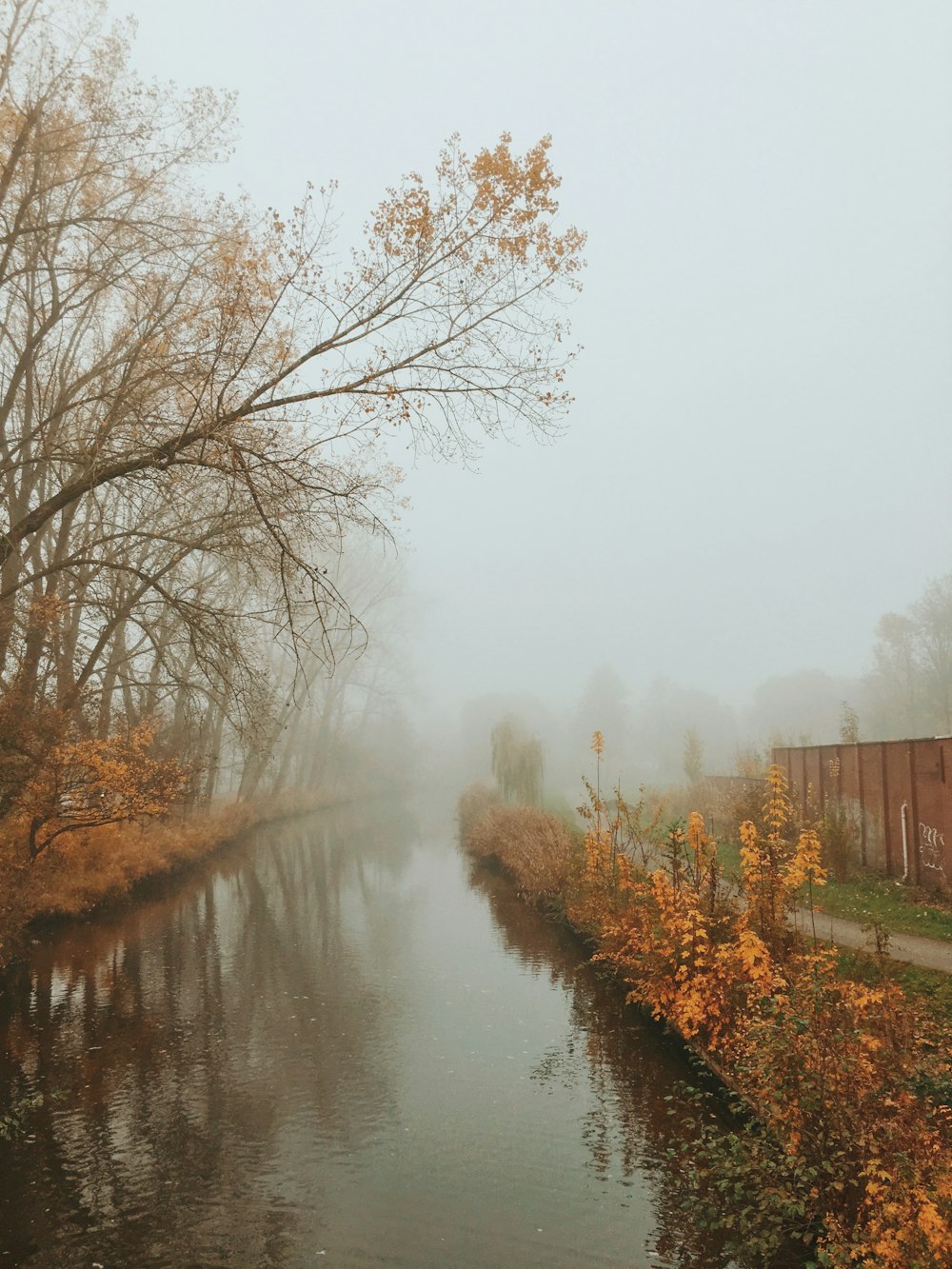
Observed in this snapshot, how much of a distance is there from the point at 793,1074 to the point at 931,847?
9604mm

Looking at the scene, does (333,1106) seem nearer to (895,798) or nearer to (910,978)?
(910,978)

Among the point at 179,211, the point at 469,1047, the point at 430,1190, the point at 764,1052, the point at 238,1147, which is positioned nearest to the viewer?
the point at 764,1052

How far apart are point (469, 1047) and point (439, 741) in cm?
6256

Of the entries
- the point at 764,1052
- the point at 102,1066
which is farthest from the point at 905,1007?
the point at 102,1066

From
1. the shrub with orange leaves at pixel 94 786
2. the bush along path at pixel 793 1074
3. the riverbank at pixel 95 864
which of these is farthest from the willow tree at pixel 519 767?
the bush along path at pixel 793 1074

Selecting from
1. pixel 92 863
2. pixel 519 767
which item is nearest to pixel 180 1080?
pixel 92 863

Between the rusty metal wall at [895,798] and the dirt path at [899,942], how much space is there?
7.38ft

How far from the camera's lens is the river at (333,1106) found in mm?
5672

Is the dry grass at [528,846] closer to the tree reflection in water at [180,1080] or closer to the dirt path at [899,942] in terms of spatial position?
the tree reflection in water at [180,1080]

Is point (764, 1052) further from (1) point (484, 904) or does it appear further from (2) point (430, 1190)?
(1) point (484, 904)

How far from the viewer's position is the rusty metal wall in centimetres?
1323

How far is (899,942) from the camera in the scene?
10.2 m

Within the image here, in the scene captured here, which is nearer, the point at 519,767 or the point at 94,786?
the point at 94,786

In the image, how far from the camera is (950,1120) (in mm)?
4742
